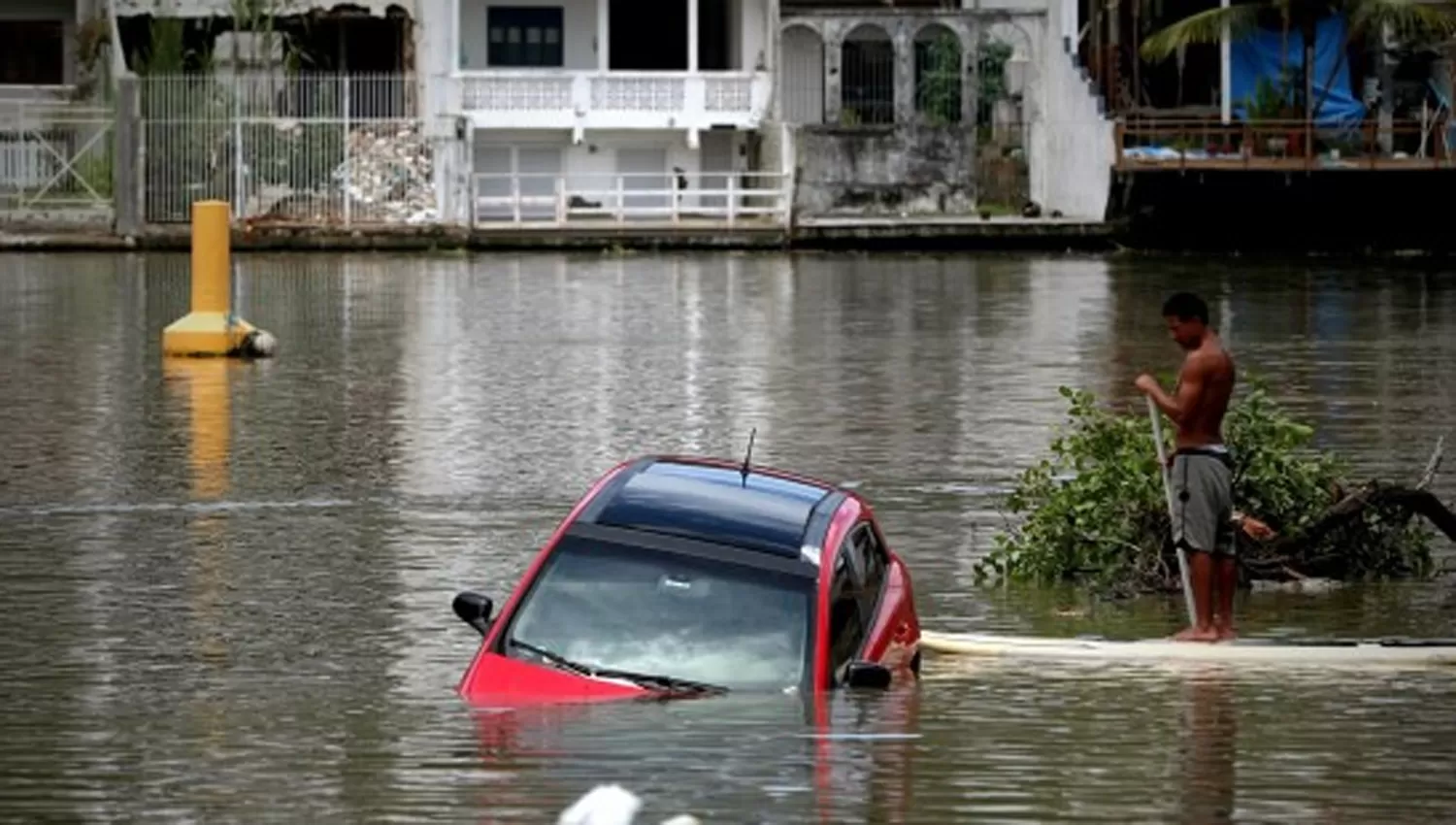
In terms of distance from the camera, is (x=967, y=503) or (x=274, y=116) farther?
(x=274, y=116)

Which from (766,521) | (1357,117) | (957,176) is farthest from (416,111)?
(766,521)

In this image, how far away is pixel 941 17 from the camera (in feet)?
217

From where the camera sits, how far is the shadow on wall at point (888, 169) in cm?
6512

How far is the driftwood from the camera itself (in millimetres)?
17891

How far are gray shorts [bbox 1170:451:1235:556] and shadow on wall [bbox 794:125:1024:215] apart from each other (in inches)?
1938

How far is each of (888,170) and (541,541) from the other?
152 ft

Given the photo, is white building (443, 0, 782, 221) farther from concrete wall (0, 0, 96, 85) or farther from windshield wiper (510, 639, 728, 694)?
windshield wiper (510, 639, 728, 694)

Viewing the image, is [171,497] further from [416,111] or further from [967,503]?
[416,111]

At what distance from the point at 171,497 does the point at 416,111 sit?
41464mm

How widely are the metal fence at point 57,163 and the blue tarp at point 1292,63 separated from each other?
20.7 m

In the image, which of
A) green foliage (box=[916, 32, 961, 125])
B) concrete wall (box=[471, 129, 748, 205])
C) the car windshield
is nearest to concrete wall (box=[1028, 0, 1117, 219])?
green foliage (box=[916, 32, 961, 125])

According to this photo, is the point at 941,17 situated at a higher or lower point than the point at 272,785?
higher

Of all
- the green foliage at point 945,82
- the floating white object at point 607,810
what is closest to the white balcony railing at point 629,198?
the green foliage at point 945,82

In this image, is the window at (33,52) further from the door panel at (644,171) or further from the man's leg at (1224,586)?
the man's leg at (1224,586)
